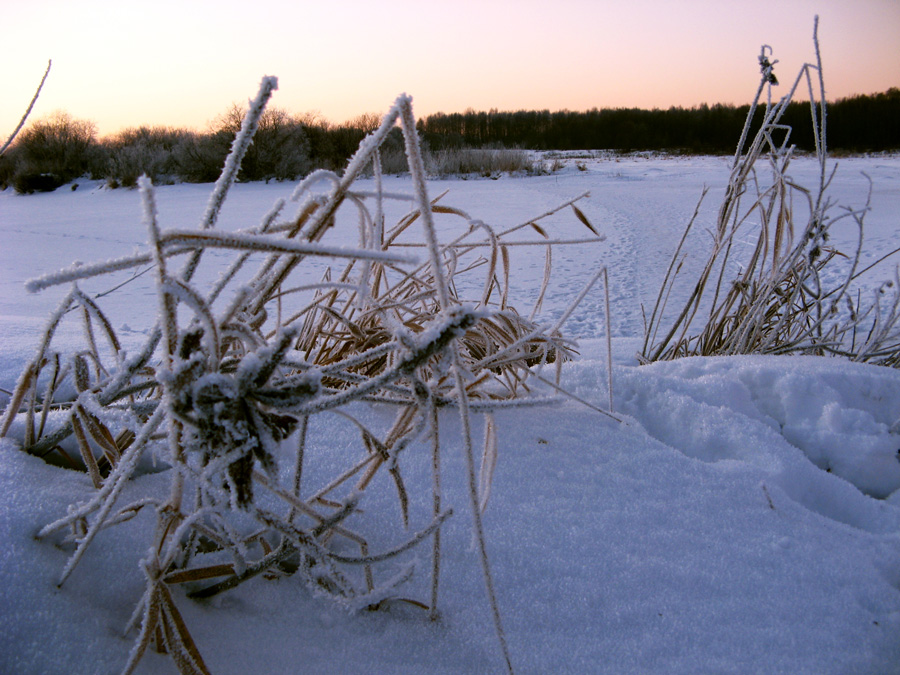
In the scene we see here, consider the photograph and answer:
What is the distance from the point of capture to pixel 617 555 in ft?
1.97

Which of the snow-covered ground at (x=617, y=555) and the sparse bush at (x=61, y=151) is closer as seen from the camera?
the snow-covered ground at (x=617, y=555)

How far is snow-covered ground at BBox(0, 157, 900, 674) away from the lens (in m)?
0.46

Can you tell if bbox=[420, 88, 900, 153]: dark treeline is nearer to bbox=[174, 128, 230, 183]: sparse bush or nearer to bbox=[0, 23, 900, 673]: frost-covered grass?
bbox=[174, 128, 230, 183]: sparse bush

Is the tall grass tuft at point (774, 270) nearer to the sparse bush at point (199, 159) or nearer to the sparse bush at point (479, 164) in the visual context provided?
the sparse bush at point (479, 164)

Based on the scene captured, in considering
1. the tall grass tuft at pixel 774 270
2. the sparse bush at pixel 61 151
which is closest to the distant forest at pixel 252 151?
the sparse bush at pixel 61 151

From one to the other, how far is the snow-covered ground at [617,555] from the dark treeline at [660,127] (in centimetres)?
2065

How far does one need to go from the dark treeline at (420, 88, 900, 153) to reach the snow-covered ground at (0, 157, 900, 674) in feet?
67.8

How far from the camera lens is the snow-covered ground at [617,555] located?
0.46 m

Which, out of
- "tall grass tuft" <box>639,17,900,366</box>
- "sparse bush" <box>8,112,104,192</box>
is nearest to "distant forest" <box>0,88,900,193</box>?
"sparse bush" <box>8,112,104,192</box>

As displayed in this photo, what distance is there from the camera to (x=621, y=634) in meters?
0.52

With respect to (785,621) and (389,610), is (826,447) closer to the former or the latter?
(785,621)

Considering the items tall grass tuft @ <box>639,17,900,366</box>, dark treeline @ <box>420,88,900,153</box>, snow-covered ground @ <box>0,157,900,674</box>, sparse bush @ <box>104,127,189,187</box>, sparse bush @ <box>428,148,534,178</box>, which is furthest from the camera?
dark treeline @ <box>420,88,900,153</box>

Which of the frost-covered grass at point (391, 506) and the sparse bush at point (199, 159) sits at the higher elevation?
the sparse bush at point (199, 159)

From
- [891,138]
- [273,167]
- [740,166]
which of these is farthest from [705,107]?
[740,166]
